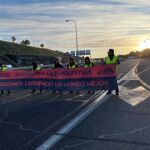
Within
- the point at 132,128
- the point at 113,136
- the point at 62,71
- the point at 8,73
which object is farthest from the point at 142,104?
the point at 8,73

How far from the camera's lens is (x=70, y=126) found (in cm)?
1095

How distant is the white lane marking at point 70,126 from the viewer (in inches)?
343

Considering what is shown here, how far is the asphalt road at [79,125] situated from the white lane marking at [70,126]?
0.35ft

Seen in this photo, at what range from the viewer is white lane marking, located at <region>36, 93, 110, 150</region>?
8.72 meters

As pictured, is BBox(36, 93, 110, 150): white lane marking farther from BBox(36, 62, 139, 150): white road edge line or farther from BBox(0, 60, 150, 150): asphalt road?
BBox(0, 60, 150, 150): asphalt road

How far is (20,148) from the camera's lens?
8461mm

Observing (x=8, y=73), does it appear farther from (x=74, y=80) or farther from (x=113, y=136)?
(x=113, y=136)

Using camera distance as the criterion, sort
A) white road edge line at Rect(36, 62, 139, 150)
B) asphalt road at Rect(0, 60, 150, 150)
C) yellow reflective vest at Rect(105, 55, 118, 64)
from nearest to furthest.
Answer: white road edge line at Rect(36, 62, 139, 150) → asphalt road at Rect(0, 60, 150, 150) → yellow reflective vest at Rect(105, 55, 118, 64)

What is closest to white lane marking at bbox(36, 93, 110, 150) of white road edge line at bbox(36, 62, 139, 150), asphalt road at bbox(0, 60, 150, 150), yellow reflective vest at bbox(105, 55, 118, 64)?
white road edge line at bbox(36, 62, 139, 150)

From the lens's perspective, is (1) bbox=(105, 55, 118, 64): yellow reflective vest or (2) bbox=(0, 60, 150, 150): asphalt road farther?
(1) bbox=(105, 55, 118, 64): yellow reflective vest

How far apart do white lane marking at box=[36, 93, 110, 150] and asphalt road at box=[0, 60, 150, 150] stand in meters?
0.11

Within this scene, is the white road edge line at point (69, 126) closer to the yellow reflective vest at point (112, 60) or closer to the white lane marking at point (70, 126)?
the white lane marking at point (70, 126)

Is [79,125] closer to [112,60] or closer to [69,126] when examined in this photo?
Answer: [69,126]

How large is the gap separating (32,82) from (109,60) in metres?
4.47
